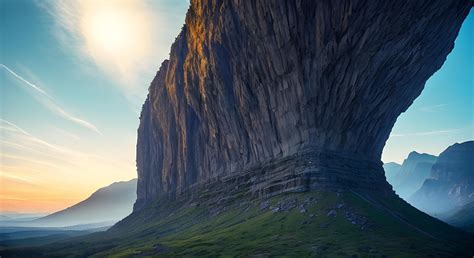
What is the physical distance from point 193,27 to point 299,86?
231ft

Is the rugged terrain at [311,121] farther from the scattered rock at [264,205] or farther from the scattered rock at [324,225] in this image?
the scattered rock at [324,225]

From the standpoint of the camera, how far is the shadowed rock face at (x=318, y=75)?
100 meters

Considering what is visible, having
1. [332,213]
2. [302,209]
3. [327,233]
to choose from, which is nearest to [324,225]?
[327,233]

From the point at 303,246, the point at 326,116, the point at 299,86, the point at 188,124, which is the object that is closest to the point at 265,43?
the point at 299,86

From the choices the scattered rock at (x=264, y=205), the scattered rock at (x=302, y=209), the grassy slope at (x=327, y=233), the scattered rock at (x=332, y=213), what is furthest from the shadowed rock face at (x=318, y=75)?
the scattered rock at (x=332, y=213)

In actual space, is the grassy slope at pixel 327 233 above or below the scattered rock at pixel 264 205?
below

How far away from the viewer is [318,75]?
10725 cm

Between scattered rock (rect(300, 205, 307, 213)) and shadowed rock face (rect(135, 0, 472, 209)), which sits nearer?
scattered rock (rect(300, 205, 307, 213))

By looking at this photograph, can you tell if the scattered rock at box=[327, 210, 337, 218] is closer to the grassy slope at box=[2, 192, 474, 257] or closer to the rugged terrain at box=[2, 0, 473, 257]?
the rugged terrain at box=[2, 0, 473, 257]

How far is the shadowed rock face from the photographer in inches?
3954

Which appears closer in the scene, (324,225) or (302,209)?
(324,225)

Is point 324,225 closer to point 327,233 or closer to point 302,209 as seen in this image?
point 327,233

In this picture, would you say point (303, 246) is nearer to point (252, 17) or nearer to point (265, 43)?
point (265, 43)

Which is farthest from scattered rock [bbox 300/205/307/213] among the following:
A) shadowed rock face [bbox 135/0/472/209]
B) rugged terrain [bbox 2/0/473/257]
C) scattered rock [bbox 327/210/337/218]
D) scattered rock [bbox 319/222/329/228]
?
shadowed rock face [bbox 135/0/472/209]
